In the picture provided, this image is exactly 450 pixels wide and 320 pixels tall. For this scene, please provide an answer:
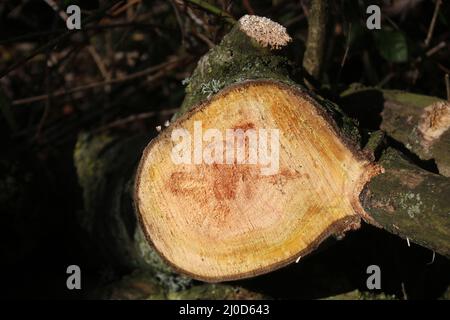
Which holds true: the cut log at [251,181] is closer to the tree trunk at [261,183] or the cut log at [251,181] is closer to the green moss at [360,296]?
the tree trunk at [261,183]

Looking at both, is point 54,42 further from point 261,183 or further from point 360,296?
point 360,296

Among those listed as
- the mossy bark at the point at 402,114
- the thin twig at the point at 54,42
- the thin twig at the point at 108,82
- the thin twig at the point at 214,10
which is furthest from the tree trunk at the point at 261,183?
the thin twig at the point at 108,82

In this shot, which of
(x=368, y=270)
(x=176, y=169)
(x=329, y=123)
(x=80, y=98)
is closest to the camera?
(x=329, y=123)

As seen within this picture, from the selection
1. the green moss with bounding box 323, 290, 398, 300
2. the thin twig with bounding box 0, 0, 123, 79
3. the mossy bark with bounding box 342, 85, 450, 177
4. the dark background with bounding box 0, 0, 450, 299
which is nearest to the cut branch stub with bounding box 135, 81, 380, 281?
the dark background with bounding box 0, 0, 450, 299

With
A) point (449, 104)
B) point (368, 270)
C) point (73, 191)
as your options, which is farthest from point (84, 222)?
point (449, 104)

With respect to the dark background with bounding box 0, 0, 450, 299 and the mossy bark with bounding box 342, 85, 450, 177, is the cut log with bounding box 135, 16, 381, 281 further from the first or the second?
the mossy bark with bounding box 342, 85, 450, 177

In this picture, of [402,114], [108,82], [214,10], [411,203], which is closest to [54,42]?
[214,10]

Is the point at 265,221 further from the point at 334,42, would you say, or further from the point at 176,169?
the point at 334,42
